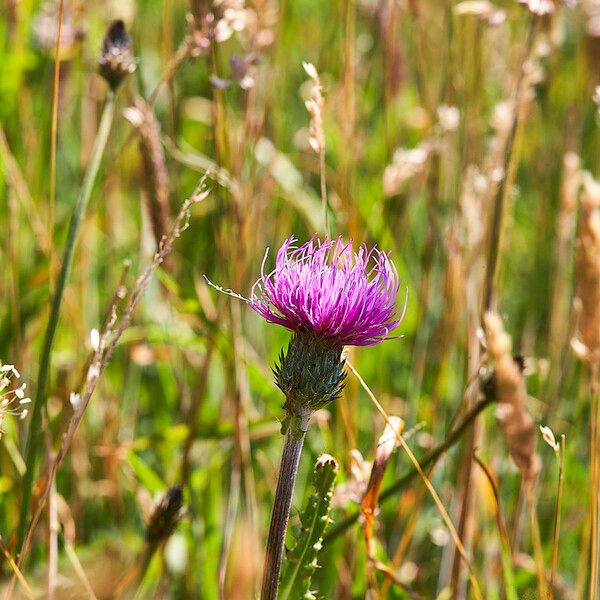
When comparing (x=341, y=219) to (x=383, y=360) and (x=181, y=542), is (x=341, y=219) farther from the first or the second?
(x=181, y=542)

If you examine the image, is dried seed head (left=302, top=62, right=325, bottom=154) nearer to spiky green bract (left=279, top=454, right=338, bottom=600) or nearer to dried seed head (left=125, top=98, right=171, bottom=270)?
dried seed head (left=125, top=98, right=171, bottom=270)

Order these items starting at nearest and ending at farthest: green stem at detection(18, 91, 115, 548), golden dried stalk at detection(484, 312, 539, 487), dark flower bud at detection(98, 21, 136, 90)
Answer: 1. golden dried stalk at detection(484, 312, 539, 487)
2. green stem at detection(18, 91, 115, 548)
3. dark flower bud at detection(98, 21, 136, 90)

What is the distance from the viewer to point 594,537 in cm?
85

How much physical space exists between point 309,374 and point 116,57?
0.46m

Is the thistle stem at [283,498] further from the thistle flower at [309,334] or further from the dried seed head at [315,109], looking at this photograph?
the dried seed head at [315,109]

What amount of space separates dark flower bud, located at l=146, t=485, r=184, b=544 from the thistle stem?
0.65ft

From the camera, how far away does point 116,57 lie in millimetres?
951

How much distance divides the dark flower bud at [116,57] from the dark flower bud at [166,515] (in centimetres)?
44

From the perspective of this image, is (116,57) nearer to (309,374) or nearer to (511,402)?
(309,374)

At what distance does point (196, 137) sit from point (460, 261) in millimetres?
885

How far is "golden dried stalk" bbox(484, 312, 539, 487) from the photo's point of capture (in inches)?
25.7

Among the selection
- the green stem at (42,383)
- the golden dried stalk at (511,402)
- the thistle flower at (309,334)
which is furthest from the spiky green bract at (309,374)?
Answer: the green stem at (42,383)

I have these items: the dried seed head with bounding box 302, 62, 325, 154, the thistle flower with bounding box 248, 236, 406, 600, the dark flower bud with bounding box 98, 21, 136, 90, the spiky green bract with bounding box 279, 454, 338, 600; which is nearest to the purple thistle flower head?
Result: the thistle flower with bounding box 248, 236, 406, 600

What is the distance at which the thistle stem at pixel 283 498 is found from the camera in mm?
692
